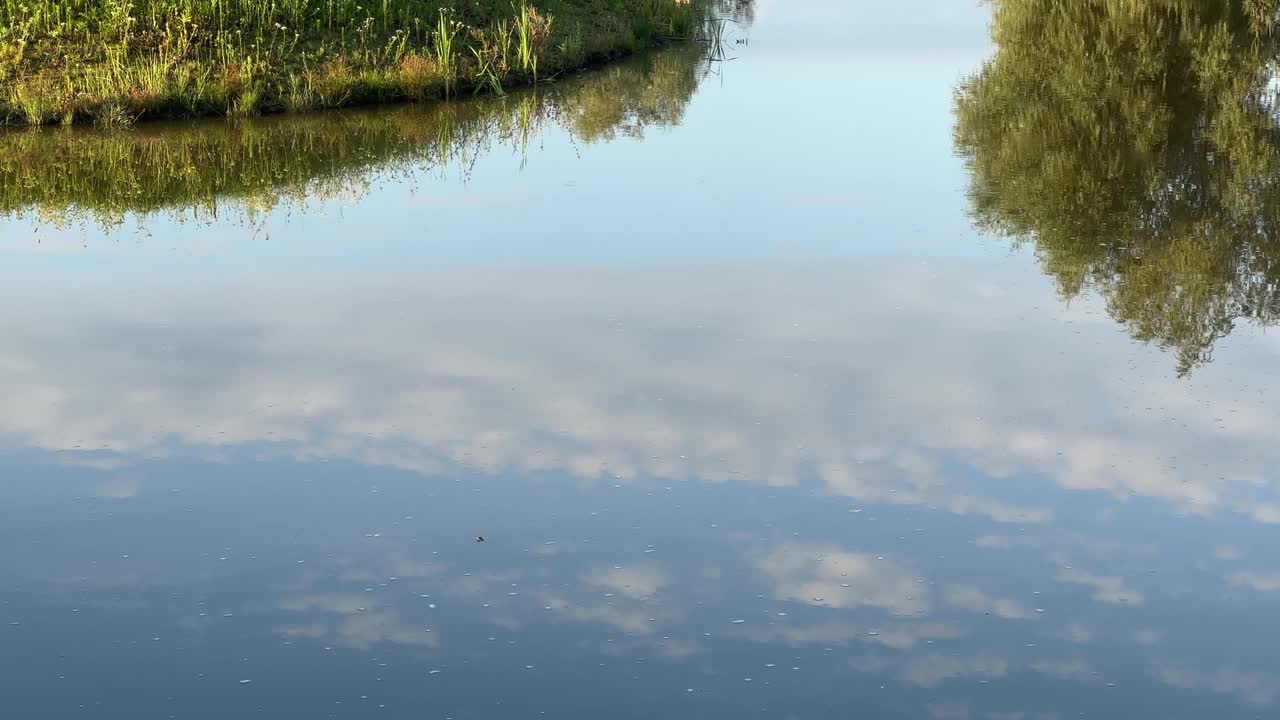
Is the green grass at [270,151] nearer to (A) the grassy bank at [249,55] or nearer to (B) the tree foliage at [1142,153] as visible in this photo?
(A) the grassy bank at [249,55]

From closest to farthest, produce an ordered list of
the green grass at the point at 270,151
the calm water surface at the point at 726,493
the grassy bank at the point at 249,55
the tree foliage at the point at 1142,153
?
1. the calm water surface at the point at 726,493
2. the tree foliage at the point at 1142,153
3. the green grass at the point at 270,151
4. the grassy bank at the point at 249,55

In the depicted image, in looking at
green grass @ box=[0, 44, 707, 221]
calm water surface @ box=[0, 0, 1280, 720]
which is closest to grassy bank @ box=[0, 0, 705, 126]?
Answer: green grass @ box=[0, 44, 707, 221]

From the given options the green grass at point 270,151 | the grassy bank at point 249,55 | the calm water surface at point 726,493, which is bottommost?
the calm water surface at point 726,493

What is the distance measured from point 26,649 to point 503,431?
4.28m

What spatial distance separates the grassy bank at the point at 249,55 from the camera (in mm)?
26266

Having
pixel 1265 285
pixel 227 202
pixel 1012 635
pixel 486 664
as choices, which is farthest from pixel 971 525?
pixel 227 202

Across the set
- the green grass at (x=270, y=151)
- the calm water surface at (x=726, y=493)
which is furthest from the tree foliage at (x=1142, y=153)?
the green grass at (x=270, y=151)

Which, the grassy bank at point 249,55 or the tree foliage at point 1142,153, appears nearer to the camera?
the tree foliage at point 1142,153

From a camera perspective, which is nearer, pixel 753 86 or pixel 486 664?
pixel 486 664

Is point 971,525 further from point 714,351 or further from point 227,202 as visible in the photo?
point 227,202

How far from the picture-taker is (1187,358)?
14.0 meters

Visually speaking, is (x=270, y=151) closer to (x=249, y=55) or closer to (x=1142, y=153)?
(x=249, y=55)

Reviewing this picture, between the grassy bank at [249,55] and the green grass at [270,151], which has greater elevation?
the grassy bank at [249,55]

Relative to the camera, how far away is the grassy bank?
26266 mm
